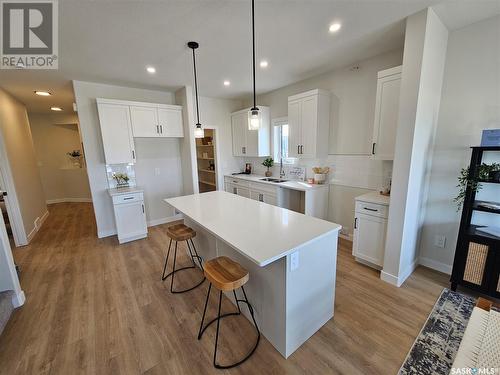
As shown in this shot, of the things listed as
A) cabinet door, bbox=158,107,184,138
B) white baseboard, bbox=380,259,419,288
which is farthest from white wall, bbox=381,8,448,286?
cabinet door, bbox=158,107,184,138

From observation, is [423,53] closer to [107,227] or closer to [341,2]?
[341,2]

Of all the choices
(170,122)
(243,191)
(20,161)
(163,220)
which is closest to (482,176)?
(243,191)

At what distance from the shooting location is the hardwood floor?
5.14 ft

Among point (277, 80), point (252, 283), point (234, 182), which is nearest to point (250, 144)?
point (234, 182)

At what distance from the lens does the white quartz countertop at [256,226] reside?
139 cm

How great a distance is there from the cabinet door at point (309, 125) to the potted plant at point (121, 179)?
329cm

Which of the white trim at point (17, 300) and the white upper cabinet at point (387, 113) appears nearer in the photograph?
the white trim at point (17, 300)

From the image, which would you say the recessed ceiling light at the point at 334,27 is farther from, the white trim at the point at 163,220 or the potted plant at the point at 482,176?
the white trim at the point at 163,220

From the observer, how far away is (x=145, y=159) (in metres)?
4.25

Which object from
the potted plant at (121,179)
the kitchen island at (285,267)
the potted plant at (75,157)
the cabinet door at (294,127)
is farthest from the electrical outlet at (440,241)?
the potted plant at (75,157)

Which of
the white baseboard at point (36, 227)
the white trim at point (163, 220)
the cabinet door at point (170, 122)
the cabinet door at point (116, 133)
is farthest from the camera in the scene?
the white trim at point (163, 220)

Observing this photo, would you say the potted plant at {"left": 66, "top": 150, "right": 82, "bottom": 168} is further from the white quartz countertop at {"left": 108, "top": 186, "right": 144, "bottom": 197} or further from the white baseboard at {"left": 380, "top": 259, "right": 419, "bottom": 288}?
the white baseboard at {"left": 380, "top": 259, "right": 419, "bottom": 288}

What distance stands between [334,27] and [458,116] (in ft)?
5.37

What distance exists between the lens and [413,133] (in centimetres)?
204
